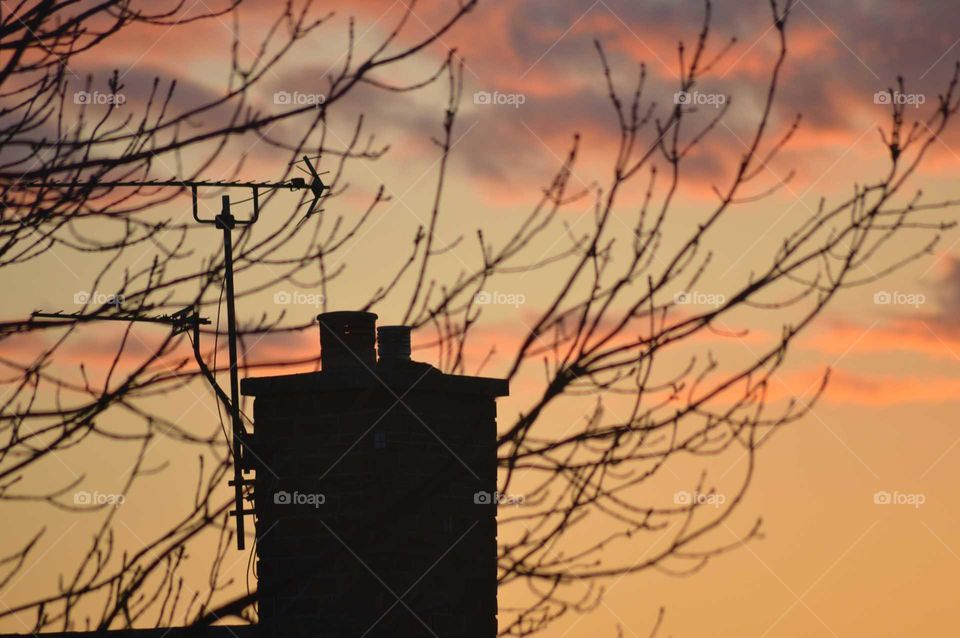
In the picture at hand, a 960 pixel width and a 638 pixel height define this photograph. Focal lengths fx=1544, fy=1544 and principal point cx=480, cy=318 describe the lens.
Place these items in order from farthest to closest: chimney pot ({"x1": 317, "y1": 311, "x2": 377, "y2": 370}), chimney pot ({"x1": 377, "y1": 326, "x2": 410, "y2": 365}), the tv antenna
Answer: chimney pot ({"x1": 317, "y1": 311, "x2": 377, "y2": 370}) < chimney pot ({"x1": 377, "y1": 326, "x2": 410, "y2": 365}) < the tv antenna

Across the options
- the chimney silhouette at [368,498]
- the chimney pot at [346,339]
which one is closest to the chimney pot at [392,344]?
the chimney silhouette at [368,498]

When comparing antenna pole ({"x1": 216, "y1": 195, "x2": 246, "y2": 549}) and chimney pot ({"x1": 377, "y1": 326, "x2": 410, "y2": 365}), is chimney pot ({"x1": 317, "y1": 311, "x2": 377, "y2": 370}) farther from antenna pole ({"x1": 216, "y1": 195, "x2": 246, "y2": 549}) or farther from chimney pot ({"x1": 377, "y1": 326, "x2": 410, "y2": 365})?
antenna pole ({"x1": 216, "y1": 195, "x2": 246, "y2": 549})

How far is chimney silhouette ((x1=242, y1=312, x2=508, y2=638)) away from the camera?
41.5 feet

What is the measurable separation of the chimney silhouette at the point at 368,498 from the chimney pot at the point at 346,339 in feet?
0.04

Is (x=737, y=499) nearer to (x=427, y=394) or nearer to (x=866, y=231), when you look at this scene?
(x=866, y=231)

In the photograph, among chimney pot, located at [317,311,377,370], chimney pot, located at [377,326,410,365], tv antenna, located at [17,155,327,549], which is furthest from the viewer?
chimney pot, located at [317,311,377,370]

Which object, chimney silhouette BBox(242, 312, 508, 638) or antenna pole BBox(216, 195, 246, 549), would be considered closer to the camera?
antenna pole BBox(216, 195, 246, 549)

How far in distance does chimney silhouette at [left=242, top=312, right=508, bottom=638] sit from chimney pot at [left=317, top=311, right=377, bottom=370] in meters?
0.01

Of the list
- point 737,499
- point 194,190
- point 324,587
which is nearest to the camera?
point 737,499

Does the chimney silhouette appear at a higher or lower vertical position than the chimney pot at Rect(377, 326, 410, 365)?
lower

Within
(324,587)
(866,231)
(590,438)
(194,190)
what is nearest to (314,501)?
(324,587)

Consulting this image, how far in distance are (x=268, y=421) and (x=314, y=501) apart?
34.5 inches

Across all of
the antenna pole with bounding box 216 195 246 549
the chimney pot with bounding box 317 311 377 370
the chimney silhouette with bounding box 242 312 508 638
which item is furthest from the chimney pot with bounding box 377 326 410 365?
the antenna pole with bounding box 216 195 246 549

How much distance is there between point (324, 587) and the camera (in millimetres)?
12742
